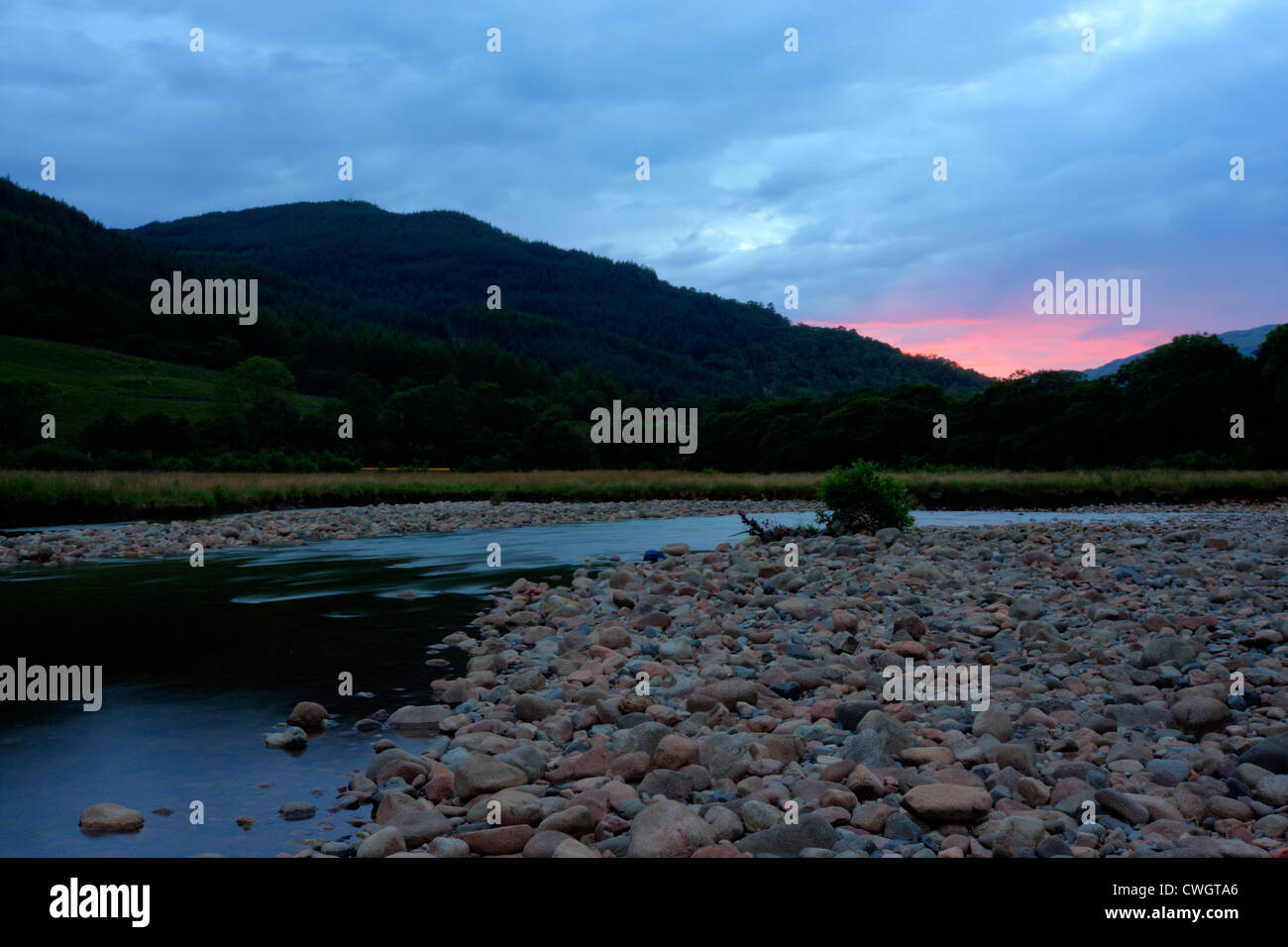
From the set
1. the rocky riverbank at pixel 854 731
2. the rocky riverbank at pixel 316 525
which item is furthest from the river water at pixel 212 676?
the rocky riverbank at pixel 316 525

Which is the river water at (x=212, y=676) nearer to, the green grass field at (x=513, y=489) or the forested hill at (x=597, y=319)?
the green grass field at (x=513, y=489)

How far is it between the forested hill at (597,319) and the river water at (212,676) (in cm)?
9960

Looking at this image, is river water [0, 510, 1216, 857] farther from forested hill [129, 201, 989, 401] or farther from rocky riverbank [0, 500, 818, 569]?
forested hill [129, 201, 989, 401]

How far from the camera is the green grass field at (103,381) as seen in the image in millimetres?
80125

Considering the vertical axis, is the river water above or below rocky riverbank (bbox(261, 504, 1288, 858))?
below

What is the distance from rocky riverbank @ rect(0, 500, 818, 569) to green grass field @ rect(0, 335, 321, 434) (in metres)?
57.9

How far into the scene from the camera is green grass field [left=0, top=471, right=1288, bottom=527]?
1072 inches

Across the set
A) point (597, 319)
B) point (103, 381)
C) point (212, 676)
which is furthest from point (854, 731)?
point (597, 319)

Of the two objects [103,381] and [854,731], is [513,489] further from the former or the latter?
[103,381]

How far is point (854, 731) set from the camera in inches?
217

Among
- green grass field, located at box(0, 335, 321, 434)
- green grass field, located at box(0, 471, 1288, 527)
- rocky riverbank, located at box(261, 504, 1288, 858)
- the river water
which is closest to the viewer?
rocky riverbank, located at box(261, 504, 1288, 858)

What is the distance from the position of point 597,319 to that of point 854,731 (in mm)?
167082

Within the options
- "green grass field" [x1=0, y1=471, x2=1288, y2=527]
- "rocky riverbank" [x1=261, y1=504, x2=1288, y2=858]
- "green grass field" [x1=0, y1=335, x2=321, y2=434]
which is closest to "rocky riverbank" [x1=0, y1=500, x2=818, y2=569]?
"green grass field" [x1=0, y1=471, x2=1288, y2=527]

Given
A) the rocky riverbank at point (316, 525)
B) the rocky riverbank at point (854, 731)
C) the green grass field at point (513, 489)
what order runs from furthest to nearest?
1. the green grass field at point (513, 489)
2. the rocky riverbank at point (316, 525)
3. the rocky riverbank at point (854, 731)
